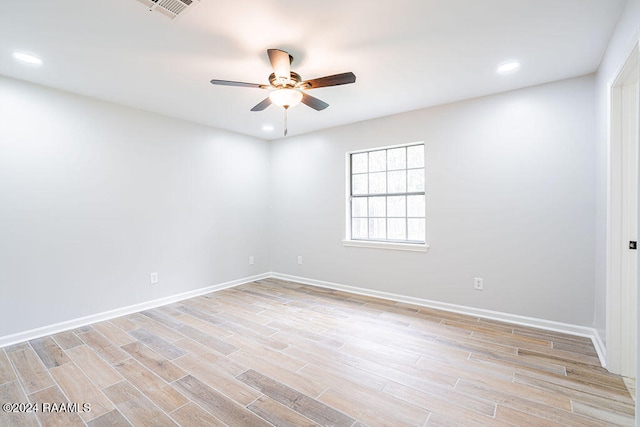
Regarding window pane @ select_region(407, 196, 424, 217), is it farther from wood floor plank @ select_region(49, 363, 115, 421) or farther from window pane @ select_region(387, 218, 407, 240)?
wood floor plank @ select_region(49, 363, 115, 421)

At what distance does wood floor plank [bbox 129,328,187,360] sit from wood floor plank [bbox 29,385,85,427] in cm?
67

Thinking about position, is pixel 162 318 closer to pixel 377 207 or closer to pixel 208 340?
pixel 208 340

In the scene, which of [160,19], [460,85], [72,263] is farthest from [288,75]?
[72,263]

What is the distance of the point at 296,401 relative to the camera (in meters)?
1.87

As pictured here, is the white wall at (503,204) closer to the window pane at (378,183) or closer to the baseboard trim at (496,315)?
the baseboard trim at (496,315)

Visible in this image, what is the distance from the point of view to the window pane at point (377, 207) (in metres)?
4.16

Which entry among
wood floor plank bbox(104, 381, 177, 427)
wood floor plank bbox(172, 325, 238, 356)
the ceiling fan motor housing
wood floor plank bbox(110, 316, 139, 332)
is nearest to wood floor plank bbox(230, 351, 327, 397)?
wood floor plank bbox(172, 325, 238, 356)

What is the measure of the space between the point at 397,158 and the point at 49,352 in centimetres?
422

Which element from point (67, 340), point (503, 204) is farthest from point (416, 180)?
point (67, 340)

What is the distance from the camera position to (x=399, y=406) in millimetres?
1821

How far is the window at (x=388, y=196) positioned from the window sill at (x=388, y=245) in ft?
0.04

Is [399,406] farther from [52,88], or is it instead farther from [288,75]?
[52,88]

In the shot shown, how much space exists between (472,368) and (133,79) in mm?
3873

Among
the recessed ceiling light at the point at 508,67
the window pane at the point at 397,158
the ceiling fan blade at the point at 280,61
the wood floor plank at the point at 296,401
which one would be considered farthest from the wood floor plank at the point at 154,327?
the recessed ceiling light at the point at 508,67
